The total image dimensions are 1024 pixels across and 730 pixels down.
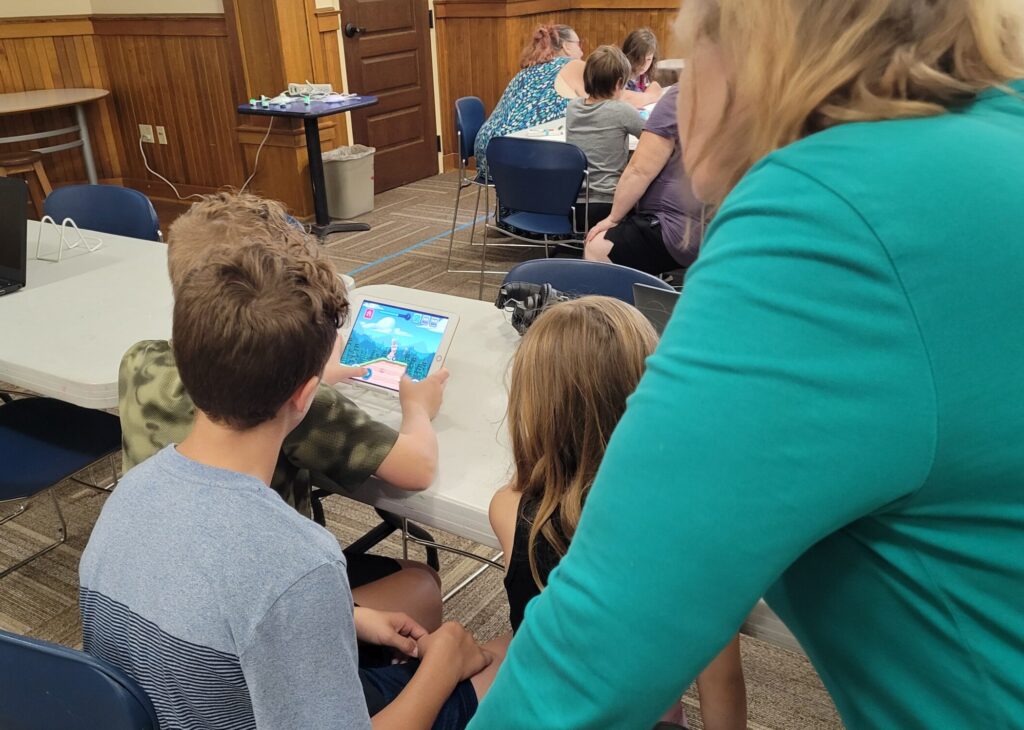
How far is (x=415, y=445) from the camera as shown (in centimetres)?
131

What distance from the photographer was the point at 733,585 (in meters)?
0.37

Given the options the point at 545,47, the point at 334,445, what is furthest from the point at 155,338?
the point at 545,47

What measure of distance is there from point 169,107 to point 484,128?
2405 mm

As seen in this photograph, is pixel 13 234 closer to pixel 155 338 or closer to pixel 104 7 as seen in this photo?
pixel 155 338

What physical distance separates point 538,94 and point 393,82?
5.68 feet

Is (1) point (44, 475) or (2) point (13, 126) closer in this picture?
(1) point (44, 475)

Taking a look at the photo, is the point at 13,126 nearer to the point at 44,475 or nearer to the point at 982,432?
the point at 44,475

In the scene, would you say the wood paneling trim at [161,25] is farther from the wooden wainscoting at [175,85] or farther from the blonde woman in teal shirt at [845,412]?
the blonde woman in teal shirt at [845,412]

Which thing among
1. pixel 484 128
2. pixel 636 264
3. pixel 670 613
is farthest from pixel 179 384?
pixel 484 128

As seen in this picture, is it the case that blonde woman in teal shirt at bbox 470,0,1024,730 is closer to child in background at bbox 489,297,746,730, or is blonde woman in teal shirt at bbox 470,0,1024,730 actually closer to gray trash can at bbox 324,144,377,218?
child in background at bbox 489,297,746,730

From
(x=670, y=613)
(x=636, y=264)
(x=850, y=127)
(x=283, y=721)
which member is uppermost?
(x=850, y=127)

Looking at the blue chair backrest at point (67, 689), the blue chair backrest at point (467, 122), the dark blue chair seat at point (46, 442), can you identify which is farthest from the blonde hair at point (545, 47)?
the blue chair backrest at point (67, 689)

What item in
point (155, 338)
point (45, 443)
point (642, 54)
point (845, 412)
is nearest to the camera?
point (845, 412)

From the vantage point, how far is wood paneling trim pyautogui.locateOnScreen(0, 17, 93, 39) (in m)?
5.26
